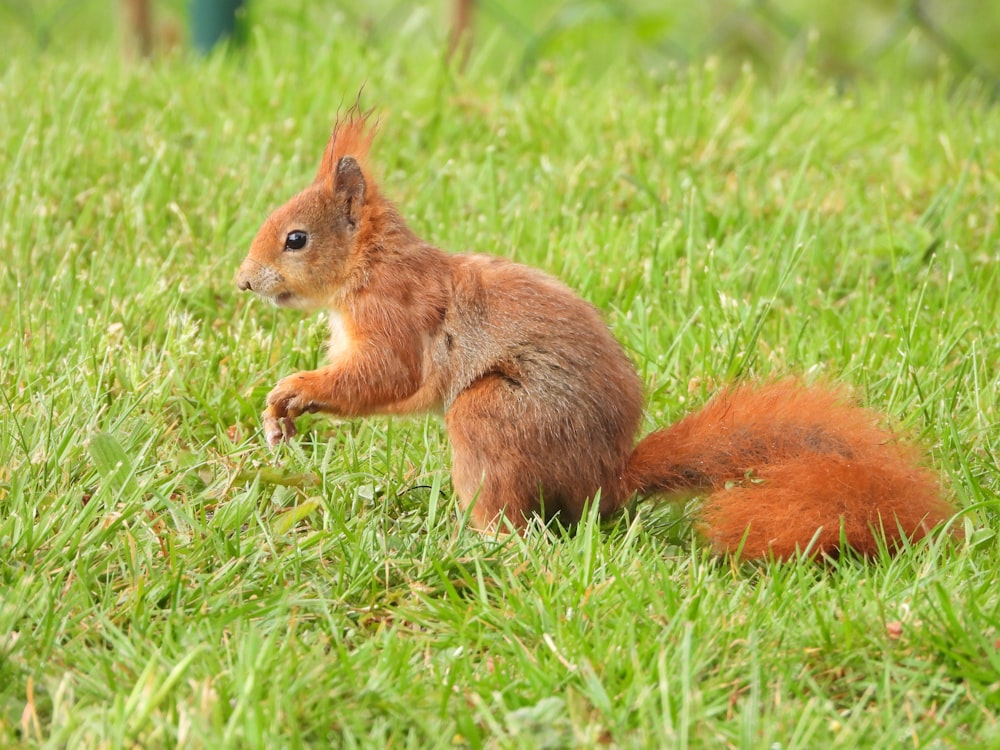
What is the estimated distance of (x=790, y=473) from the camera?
238cm

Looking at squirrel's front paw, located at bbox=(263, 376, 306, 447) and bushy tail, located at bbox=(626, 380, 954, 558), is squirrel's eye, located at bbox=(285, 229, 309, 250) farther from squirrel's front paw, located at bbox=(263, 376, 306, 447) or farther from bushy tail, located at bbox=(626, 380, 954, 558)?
bushy tail, located at bbox=(626, 380, 954, 558)

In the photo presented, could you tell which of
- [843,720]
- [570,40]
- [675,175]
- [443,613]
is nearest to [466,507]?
[443,613]

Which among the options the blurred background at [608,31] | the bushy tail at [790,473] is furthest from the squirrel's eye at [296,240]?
the blurred background at [608,31]

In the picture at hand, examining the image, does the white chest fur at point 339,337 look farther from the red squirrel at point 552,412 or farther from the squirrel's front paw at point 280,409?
the squirrel's front paw at point 280,409

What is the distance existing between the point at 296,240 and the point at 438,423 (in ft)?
1.64

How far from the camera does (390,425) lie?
2816 millimetres

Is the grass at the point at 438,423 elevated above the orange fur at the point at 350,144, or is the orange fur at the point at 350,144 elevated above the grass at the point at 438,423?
the orange fur at the point at 350,144

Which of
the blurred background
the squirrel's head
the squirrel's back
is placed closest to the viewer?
the squirrel's back

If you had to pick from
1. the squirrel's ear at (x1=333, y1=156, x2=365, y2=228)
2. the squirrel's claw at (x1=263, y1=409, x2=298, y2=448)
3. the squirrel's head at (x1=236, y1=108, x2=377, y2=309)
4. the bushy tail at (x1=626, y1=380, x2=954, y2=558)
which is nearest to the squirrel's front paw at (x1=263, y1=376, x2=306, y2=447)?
the squirrel's claw at (x1=263, y1=409, x2=298, y2=448)

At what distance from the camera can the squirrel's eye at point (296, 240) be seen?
2.74m

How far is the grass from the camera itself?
1.88m

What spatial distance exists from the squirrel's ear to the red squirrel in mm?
53

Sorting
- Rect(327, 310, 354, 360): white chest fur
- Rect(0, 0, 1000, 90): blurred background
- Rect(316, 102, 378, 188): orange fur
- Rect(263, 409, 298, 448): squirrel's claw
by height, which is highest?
Rect(0, 0, 1000, 90): blurred background

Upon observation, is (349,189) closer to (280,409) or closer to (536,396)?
(280,409)
